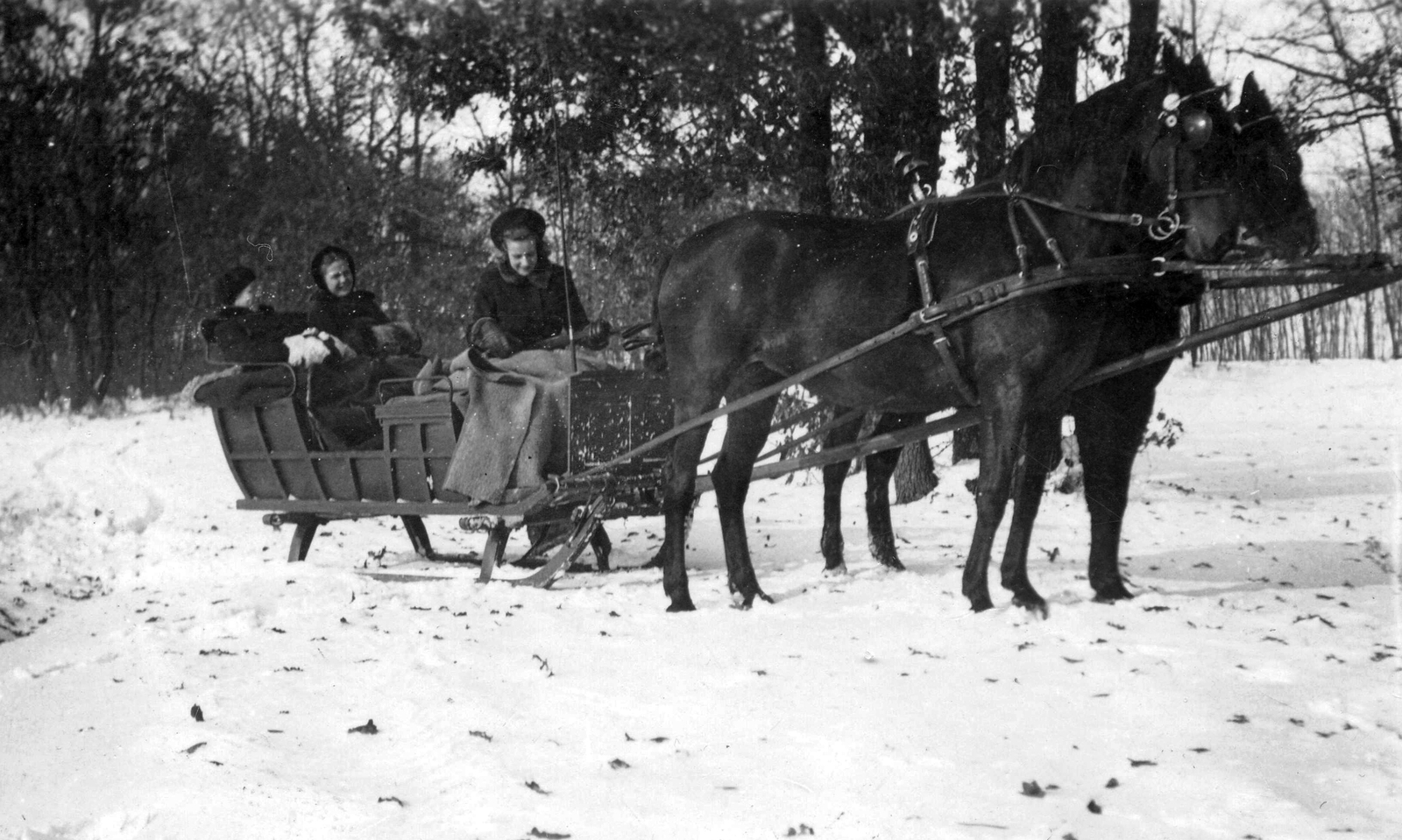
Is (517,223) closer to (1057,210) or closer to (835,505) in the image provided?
(835,505)

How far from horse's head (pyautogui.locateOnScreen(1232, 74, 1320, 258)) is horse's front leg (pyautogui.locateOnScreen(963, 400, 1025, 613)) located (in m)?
1.19

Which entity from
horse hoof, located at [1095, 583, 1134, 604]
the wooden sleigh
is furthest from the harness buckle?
the wooden sleigh

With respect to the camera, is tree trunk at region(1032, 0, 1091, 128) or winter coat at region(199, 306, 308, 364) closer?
winter coat at region(199, 306, 308, 364)

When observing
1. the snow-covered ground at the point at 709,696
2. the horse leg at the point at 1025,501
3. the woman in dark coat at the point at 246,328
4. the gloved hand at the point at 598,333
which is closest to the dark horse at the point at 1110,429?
the horse leg at the point at 1025,501

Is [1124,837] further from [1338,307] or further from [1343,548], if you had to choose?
[1338,307]

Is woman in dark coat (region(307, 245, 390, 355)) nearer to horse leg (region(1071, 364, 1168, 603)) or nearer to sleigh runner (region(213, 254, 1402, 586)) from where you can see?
sleigh runner (region(213, 254, 1402, 586))

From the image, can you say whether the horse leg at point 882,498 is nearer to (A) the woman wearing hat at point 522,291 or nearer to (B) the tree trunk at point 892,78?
(A) the woman wearing hat at point 522,291

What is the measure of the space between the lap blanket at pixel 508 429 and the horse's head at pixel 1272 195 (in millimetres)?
3309

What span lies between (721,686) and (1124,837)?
1678 millimetres

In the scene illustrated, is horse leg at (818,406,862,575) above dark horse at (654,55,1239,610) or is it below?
below

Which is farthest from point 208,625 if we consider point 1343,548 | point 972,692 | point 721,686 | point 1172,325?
point 1343,548

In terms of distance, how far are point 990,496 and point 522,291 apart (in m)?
3.05

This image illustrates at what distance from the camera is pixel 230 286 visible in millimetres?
7102

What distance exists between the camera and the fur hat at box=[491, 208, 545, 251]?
686 cm
